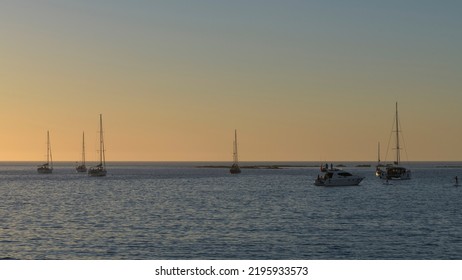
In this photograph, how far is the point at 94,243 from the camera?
152 ft

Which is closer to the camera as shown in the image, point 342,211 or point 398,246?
point 398,246

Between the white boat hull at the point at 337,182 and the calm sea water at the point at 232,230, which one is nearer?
the calm sea water at the point at 232,230

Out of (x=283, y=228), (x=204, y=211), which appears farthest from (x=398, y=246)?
(x=204, y=211)

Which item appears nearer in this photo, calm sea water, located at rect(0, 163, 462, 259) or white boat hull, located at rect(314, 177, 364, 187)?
calm sea water, located at rect(0, 163, 462, 259)

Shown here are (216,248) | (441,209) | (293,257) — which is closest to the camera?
(293,257)

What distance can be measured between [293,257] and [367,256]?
4954mm

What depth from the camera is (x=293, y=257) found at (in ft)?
133

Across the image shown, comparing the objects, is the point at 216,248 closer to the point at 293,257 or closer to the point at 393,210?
the point at 293,257

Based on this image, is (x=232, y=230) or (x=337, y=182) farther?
(x=337, y=182)

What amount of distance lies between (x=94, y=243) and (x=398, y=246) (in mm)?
21757
